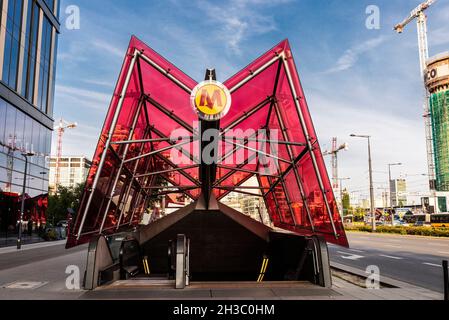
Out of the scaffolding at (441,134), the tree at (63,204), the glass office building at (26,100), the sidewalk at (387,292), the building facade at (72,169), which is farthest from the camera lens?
the building facade at (72,169)

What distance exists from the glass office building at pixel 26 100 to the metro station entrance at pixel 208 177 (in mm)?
15605

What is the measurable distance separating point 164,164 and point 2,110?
14961 millimetres

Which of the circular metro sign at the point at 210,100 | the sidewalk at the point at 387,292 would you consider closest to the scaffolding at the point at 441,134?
the sidewalk at the point at 387,292

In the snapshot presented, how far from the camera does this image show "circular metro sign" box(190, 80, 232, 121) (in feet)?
→ 26.8

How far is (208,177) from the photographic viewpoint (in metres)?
11.7

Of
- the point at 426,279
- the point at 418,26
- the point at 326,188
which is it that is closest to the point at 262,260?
the point at 326,188

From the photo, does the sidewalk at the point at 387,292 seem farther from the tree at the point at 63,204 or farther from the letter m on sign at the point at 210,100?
the tree at the point at 63,204

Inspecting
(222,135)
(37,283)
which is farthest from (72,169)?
(37,283)

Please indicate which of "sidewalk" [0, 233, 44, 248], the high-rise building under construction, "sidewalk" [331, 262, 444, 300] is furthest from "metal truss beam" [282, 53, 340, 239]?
the high-rise building under construction

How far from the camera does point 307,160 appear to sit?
40.5 ft

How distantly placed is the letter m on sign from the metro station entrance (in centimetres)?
Answer: 2

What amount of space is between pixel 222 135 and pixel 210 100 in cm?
483

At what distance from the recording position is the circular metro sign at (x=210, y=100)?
816 cm
